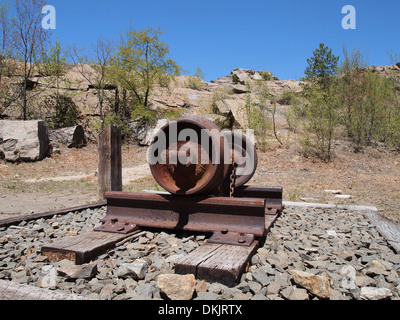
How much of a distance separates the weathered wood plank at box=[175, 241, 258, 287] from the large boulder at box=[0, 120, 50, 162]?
13040 millimetres

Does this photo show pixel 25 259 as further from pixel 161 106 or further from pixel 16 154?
pixel 161 106

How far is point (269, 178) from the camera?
10227 millimetres

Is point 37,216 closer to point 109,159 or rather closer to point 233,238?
point 109,159

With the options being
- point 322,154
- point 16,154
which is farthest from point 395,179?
point 16,154

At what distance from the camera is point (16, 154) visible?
528 inches

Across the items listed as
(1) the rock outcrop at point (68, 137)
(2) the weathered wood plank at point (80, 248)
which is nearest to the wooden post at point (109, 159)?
(2) the weathered wood plank at point (80, 248)

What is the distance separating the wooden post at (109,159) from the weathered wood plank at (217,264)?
3.16m

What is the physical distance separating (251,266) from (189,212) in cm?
121

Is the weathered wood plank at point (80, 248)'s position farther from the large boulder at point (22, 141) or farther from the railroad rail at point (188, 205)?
the large boulder at point (22, 141)

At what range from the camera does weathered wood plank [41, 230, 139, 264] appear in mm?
2764

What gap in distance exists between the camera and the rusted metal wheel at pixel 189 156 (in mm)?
3467

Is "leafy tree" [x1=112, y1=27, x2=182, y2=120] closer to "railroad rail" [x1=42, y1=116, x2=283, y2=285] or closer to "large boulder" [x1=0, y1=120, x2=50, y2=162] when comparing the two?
"large boulder" [x1=0, y1=120, x2=50, y2=162]

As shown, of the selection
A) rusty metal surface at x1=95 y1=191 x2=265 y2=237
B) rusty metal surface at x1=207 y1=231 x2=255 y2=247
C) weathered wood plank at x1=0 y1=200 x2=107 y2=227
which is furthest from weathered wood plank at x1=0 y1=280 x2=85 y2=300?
weathered wood plank at x1=0 y1=200 x2=107 y2=227

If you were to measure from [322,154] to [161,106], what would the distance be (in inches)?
473
